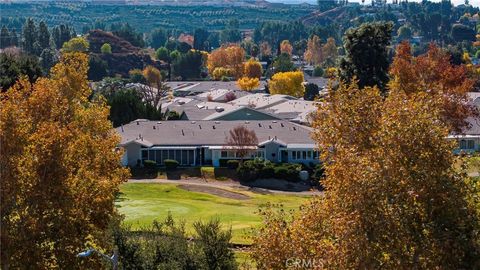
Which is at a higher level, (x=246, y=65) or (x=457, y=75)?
(x=457, y=75)

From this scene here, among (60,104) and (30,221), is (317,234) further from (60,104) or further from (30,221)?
(60,104)

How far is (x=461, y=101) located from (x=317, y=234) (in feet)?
128

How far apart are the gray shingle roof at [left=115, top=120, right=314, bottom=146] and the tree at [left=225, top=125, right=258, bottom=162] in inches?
74.2

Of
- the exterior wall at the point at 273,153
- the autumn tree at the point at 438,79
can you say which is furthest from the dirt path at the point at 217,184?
the autumn tree at the point at 438,79

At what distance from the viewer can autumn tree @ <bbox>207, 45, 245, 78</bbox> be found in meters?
147

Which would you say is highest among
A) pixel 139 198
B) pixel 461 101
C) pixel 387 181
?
pixel 387 181

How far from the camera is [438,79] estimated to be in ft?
193

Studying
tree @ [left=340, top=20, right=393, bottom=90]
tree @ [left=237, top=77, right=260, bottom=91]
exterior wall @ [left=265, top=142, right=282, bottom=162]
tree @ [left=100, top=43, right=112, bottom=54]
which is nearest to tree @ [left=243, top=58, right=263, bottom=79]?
tree @ [left=237, top=77, right=260, bottom=91]

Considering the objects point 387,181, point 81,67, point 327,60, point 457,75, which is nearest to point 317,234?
point 387,181

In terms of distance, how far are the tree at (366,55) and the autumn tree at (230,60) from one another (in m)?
84.9

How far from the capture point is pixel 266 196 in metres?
54.1

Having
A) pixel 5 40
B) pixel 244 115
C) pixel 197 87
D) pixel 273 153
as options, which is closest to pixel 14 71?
pixel 273 153

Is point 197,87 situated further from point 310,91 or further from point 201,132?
point 201,132

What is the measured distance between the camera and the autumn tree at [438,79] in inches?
2077
